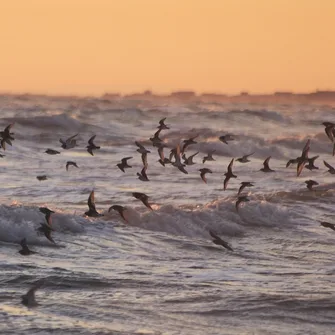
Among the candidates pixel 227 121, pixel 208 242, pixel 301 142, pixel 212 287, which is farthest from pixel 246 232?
pixel 227 121

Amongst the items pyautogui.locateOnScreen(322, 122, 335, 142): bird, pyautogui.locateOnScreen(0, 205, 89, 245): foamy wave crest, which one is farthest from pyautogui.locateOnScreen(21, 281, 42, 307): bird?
pyautogui.locateOnScreen(322, 122, 335, 142): bird

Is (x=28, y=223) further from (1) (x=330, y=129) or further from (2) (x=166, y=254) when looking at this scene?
(1) (x=330, y=129)

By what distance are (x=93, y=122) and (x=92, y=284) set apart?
5605 centimetres

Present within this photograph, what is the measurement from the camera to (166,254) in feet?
61.6

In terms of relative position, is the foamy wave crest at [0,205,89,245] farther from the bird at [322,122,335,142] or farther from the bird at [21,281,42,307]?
the bird at [322,122,335,142]

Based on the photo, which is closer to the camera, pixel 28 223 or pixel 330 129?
pixel 330 129

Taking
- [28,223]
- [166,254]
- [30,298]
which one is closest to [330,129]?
[166,254]

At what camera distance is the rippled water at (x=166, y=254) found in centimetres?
1345

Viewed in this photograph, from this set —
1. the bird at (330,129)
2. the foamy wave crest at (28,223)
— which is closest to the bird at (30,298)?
the foamy wave crest at (28,223)

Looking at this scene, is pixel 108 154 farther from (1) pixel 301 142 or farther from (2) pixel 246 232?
(2) pixel 246 232

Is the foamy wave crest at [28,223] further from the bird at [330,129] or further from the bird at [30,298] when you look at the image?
the bird at [330,129]

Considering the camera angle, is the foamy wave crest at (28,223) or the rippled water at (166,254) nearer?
the rippled water at (166,254)

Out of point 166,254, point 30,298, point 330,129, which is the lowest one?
point 166,254

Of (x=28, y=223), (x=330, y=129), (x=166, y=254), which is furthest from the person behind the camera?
(x=28, y=223)
